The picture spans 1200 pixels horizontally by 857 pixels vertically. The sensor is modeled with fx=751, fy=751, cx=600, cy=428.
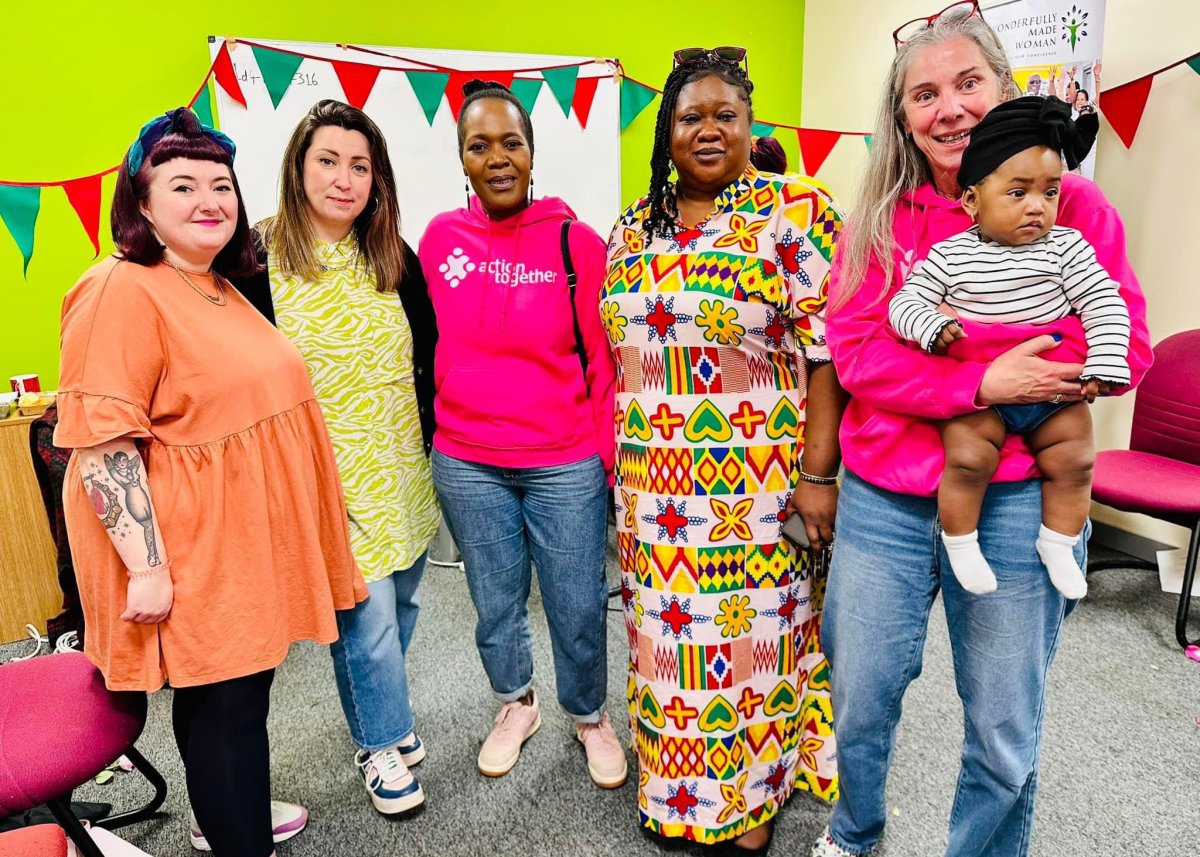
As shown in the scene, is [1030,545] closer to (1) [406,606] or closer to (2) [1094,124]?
(2) [1094,124]

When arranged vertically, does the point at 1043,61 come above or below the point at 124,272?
above

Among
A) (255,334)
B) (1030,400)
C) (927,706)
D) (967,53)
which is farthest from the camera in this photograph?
(927,706)

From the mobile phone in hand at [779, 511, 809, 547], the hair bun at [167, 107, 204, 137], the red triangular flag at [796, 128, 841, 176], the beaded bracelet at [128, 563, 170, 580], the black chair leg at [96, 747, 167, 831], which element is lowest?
the black chair leg at [96, 747, 167, 831]

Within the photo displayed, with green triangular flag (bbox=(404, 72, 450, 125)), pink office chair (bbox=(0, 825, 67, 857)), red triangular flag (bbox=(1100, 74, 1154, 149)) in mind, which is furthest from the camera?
green triangular flag (bbox=(404, 72, 450, 125))

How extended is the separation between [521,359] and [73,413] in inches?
32.4

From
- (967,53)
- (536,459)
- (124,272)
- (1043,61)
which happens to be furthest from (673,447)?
(1043,61)

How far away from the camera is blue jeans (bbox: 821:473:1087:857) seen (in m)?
1.13

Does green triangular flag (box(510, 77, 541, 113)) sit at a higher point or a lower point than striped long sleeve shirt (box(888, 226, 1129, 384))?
higher

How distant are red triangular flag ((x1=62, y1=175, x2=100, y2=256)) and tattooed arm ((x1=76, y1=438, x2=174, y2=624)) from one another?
234cm

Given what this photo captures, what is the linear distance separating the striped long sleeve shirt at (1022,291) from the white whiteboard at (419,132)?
231 centimetres

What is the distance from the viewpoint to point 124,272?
1208 mm

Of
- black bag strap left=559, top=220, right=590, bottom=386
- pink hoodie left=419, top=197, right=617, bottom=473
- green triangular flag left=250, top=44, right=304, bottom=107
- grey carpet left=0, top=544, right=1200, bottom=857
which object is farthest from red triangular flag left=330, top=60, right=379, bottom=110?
grey carpet left=0, top=544, right=1200, bottom=857

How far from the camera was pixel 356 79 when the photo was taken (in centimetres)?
333

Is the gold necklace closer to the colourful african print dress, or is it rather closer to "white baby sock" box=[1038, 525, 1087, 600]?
the colourful african print dress
